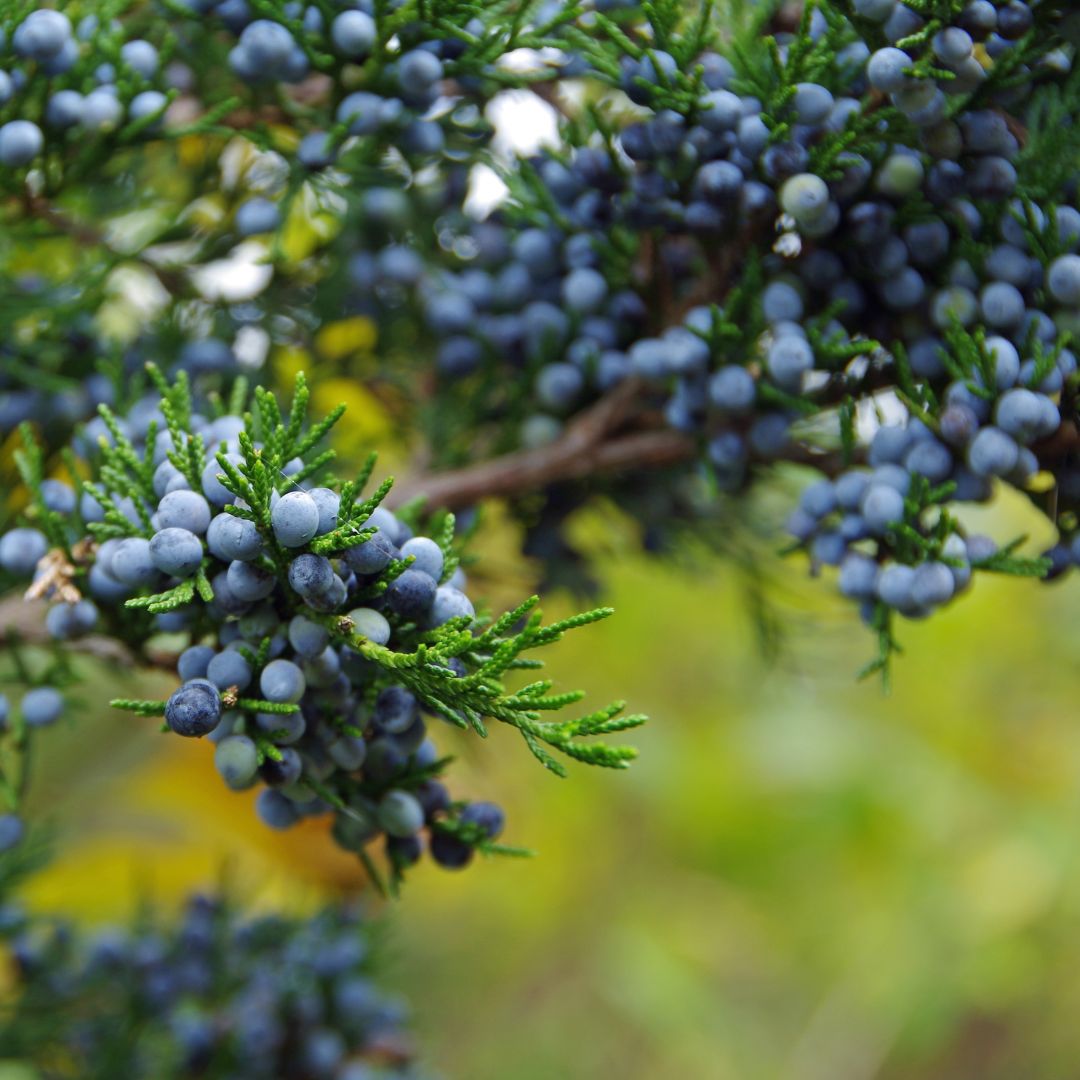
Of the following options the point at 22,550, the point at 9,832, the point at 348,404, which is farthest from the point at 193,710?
the point at 348,404

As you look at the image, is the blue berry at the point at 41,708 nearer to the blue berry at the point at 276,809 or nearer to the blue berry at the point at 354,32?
the blue berry at the point at 276,809

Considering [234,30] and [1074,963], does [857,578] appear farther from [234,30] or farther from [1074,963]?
[1074,963]

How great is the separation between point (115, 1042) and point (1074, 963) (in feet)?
6.14

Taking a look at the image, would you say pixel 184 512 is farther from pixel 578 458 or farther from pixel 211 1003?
pixel 211 1003

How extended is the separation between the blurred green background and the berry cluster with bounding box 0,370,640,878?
45.4 inches

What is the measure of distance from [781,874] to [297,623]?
2111 mm

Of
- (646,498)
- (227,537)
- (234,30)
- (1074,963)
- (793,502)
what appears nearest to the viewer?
(227,537)

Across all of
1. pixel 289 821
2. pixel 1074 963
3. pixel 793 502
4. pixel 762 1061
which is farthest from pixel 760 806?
pixel 289 821

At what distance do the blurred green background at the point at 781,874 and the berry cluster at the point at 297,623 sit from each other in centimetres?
115

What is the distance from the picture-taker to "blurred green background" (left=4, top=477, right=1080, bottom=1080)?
7.10 ft

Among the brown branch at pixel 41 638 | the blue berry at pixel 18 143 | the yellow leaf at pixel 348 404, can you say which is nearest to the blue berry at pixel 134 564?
the brown branch at pixel 41 638

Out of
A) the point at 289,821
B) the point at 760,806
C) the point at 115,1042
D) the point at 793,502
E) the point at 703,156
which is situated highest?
the point at 703,156

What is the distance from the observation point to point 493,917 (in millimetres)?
2580

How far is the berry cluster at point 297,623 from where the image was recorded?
51 cm
